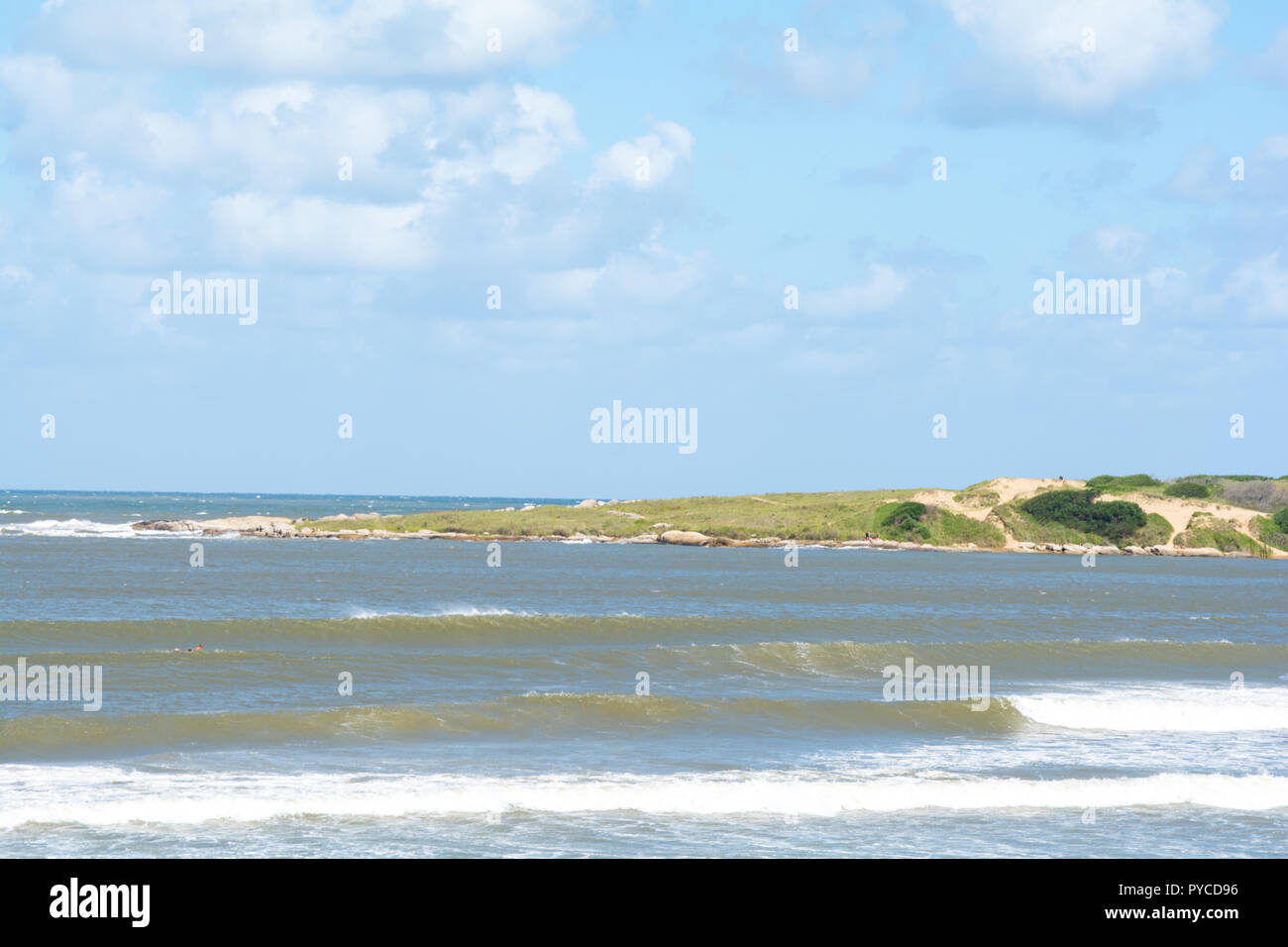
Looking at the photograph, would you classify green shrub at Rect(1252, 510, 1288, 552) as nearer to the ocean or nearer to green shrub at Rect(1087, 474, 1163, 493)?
green shrub at Rect(1087, 474, 1163, 493)

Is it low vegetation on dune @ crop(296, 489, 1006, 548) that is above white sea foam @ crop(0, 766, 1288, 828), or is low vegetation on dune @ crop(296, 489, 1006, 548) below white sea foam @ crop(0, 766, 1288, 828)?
above

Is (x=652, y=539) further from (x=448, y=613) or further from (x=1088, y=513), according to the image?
(x=448, y=613)

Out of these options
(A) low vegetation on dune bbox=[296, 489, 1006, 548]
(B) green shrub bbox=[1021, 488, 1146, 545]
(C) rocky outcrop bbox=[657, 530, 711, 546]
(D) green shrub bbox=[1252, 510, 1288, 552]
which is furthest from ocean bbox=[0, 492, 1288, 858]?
(D) green shrub bbox=[1252, 510, 1288, 552]

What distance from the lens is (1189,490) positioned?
91938 mm

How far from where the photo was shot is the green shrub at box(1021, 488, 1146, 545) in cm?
8600

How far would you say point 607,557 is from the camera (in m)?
69.1

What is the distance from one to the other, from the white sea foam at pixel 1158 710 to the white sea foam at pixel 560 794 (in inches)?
209

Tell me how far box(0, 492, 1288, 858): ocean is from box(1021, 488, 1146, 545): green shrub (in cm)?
4137

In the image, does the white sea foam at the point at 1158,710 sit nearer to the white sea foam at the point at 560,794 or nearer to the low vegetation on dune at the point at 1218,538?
the white sea foam at the point at 560,794

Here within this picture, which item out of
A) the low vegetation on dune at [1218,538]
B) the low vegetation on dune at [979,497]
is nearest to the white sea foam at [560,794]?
the low vegetation on dune at [1218,538]

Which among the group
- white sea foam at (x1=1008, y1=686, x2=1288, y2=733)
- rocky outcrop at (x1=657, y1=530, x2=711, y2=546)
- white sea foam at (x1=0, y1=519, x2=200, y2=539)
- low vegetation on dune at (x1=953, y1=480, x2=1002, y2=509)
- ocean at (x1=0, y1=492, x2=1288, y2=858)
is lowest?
white sea foam at (x1=1008, y1=686, x2=1288, y2=733)

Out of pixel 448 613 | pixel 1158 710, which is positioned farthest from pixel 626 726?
pixel 448 613
